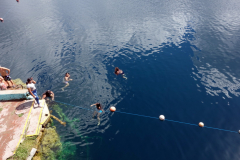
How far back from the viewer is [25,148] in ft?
35.8

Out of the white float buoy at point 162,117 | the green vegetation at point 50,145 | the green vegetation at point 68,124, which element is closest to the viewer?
the green vegetation at point 50,145

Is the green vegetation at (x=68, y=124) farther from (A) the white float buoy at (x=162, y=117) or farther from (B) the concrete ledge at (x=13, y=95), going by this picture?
(A) the white float buoy at (x=162, y=117)

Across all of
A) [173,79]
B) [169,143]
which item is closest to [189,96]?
[173,79]

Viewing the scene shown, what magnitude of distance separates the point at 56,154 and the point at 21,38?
27337 millimetres

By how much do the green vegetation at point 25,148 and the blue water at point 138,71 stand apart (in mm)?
2547

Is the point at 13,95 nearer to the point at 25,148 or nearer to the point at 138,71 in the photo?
the point at 25,148

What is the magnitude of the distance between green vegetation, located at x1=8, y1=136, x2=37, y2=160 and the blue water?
100 inches

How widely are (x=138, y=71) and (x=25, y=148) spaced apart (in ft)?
53.0

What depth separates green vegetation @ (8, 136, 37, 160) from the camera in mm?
10359

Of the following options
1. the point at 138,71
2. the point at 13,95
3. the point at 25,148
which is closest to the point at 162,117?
the point at 138,71

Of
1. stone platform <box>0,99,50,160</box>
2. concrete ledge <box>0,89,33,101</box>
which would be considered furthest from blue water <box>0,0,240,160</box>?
concrete ledge <box>0,89,33,101</box>

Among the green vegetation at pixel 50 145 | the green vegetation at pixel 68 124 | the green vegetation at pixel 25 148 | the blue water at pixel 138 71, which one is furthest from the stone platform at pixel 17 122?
the blue water at pixel 138 71

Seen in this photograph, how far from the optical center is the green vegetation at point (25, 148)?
1036 centimetres

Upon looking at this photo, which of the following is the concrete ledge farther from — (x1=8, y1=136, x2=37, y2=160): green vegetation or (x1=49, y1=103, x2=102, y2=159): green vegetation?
(x1=8, y1=136, x2=37, y2=160): green vegetation
